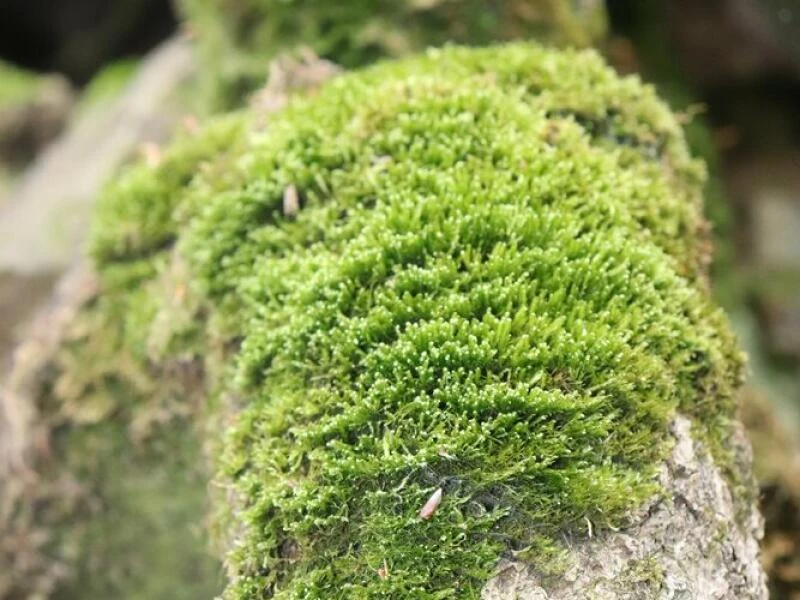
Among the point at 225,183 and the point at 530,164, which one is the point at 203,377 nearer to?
the point at 225,183

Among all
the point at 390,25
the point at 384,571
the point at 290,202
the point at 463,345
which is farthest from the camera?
the point at 390,25

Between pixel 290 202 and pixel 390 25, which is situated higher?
→ pixel 390 25

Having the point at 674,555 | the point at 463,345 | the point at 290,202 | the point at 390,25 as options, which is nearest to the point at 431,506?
the point at 463,345

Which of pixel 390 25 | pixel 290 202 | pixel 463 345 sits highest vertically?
pixel 390 25

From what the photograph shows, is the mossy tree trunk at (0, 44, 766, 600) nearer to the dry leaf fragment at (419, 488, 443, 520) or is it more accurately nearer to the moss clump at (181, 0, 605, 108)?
the dry leaf fragment at (419, 488, 443, 520)

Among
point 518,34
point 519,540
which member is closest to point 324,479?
point 519,540

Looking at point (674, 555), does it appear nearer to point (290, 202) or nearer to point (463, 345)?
point (463, 345)

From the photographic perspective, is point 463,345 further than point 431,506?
Yes
